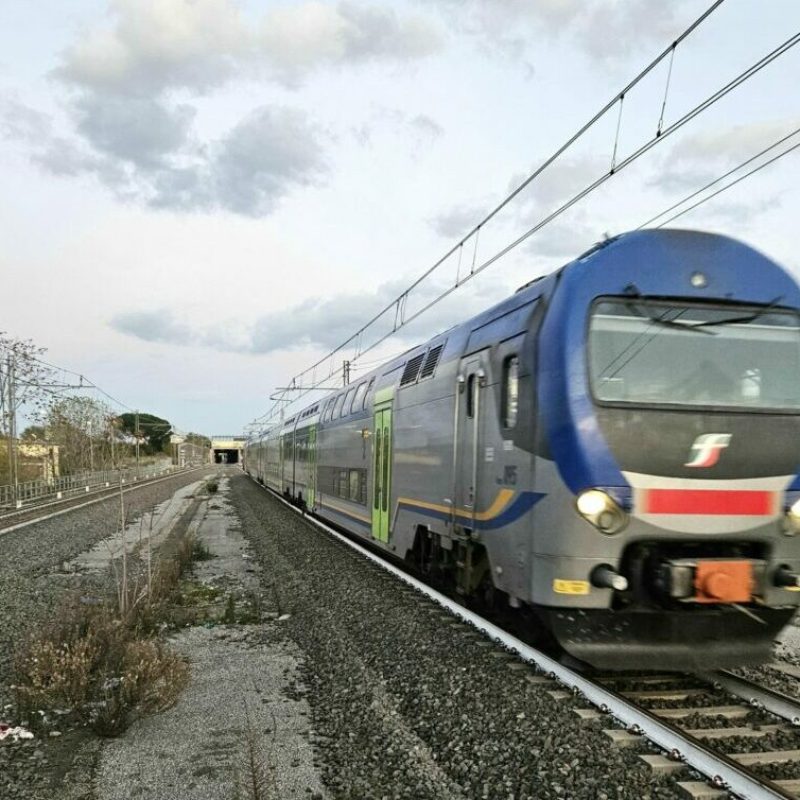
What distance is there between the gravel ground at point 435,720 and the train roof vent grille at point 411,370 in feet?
10.3

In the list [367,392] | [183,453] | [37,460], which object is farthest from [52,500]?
[183,453]

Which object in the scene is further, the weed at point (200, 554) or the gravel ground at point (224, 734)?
the weed at point (200, 554)

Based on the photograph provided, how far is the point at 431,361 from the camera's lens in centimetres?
959

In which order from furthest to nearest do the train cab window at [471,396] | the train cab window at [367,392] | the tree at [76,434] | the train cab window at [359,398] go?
the tree at [76,434] < the train cab window at [359,398] < the train cab window at [367,392] < the train cab window at [471,396]

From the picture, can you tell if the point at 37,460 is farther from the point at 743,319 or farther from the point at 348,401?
the point at 743,319

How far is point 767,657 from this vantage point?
18.5 feet

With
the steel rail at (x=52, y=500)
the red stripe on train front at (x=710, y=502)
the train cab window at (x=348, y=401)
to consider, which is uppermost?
the train cab window at (x=348, y=401)

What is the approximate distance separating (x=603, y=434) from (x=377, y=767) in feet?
9.05

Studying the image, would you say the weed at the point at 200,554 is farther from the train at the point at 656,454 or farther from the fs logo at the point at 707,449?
the fs logo at the point at 707,449

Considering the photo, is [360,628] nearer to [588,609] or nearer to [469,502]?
[469,502]

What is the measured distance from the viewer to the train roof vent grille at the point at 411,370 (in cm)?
1023

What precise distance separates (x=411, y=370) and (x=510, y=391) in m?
4.16

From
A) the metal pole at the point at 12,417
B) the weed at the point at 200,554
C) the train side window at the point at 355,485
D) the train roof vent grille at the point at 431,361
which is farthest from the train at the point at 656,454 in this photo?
the metal pole at the point at 12,417

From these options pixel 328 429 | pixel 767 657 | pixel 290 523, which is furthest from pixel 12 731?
pixel 290 523
